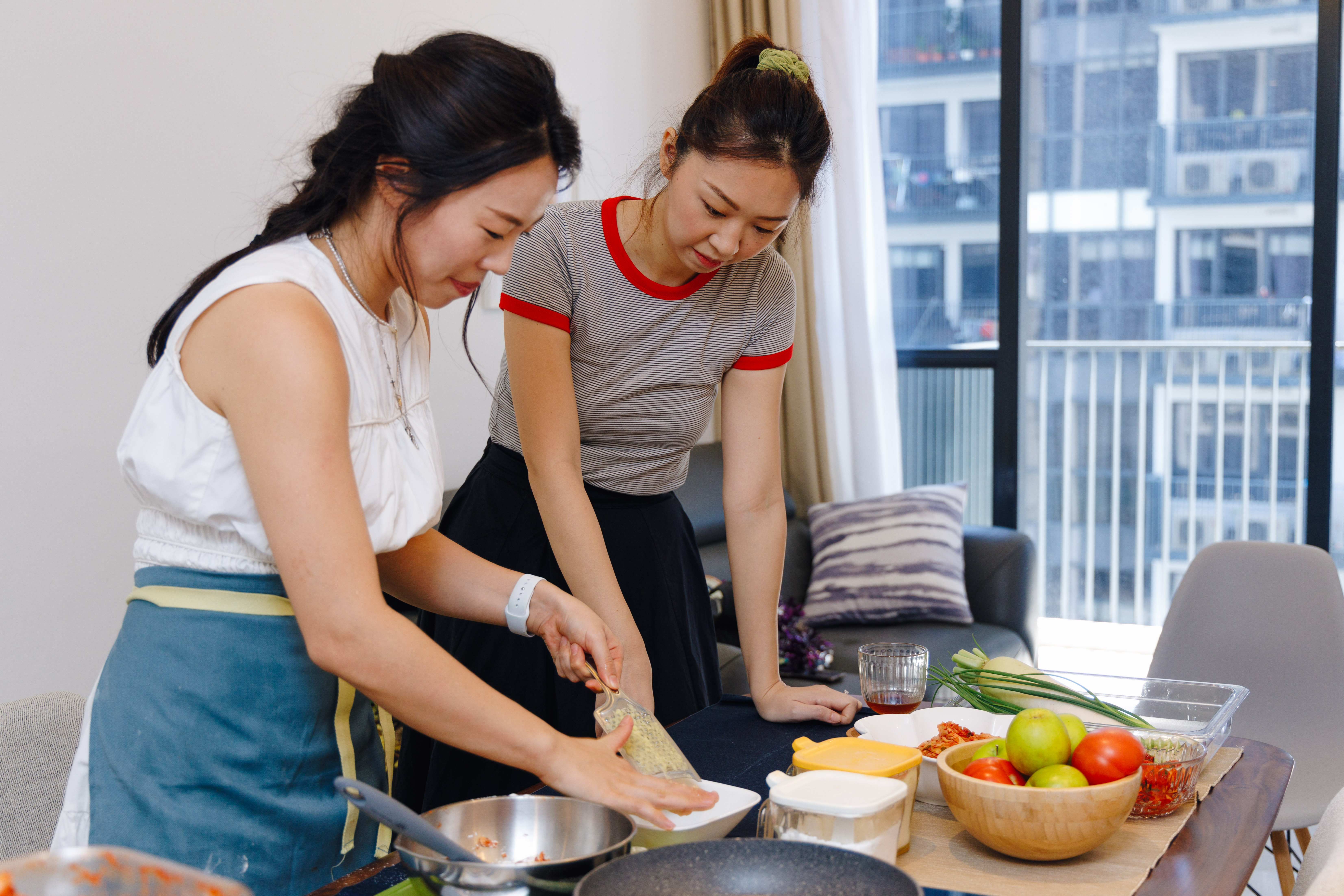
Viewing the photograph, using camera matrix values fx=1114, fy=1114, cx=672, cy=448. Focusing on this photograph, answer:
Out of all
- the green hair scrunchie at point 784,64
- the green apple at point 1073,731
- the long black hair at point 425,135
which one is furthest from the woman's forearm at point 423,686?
the green hair scrunchie at point 784,64

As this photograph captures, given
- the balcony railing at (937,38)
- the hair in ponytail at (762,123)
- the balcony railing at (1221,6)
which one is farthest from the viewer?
the balcony railing at (937,38)

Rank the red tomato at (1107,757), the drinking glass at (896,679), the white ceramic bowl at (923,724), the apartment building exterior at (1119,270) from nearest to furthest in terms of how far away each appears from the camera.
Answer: the red tomato at (1107,757), the white ceramic bowl at (923,724), the drinking glass at (896,679), the apartment building exterior at (1119,270)

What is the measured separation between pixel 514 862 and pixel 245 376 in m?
0.45

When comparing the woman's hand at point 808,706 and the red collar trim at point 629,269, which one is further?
the red collar trim at point 629,269

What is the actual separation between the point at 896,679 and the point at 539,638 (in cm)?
56

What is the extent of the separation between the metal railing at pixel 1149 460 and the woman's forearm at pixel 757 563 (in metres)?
2.63

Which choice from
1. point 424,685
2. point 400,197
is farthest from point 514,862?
point 400,197

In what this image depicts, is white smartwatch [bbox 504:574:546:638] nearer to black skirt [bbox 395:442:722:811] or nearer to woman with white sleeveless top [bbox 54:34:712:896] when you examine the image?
woman with white sleeveless top [bbox 54:34:712:896]

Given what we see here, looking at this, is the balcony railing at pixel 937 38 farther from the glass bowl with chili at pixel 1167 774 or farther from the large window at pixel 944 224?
the glass bowl with chili at pixel 1167 774

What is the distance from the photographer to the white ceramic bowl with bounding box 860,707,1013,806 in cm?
122

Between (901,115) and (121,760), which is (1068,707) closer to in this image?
(121,760)

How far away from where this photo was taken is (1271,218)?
388 centimetres

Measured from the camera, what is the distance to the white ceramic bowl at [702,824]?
0.92m

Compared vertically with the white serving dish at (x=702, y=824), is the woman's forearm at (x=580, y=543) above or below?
above
